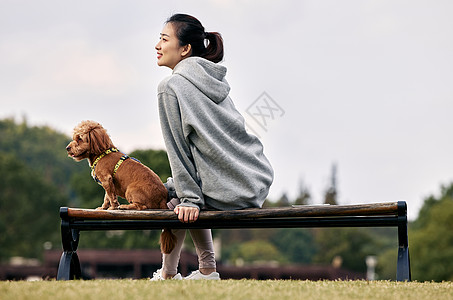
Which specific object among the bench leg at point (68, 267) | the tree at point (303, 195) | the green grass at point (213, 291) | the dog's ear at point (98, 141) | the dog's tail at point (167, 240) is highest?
the tree at point (303, 195)

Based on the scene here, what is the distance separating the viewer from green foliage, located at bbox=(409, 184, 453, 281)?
5800 centimetres

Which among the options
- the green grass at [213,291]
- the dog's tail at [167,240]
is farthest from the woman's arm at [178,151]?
the green grass at [213,291]

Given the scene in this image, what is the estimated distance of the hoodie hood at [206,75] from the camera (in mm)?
6422

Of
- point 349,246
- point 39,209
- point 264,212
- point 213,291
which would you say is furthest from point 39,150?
point 213,291

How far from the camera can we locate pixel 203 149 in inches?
246

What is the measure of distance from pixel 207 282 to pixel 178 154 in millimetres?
1204

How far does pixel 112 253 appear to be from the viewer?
53250 mm

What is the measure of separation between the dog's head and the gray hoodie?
23.1 inches

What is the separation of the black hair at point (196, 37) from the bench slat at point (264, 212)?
5.33 ft

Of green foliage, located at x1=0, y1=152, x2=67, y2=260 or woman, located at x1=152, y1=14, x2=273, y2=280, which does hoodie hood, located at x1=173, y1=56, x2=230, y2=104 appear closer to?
woman, located at x1=152, y1=14, x2=273, y2=280

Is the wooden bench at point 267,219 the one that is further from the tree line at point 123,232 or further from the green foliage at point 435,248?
the green foliage at point 435,248

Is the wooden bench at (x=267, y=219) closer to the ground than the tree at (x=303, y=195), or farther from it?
closer to the ground

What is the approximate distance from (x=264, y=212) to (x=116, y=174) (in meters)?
1.41

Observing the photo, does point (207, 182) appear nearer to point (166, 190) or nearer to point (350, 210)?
point (166, 190)
